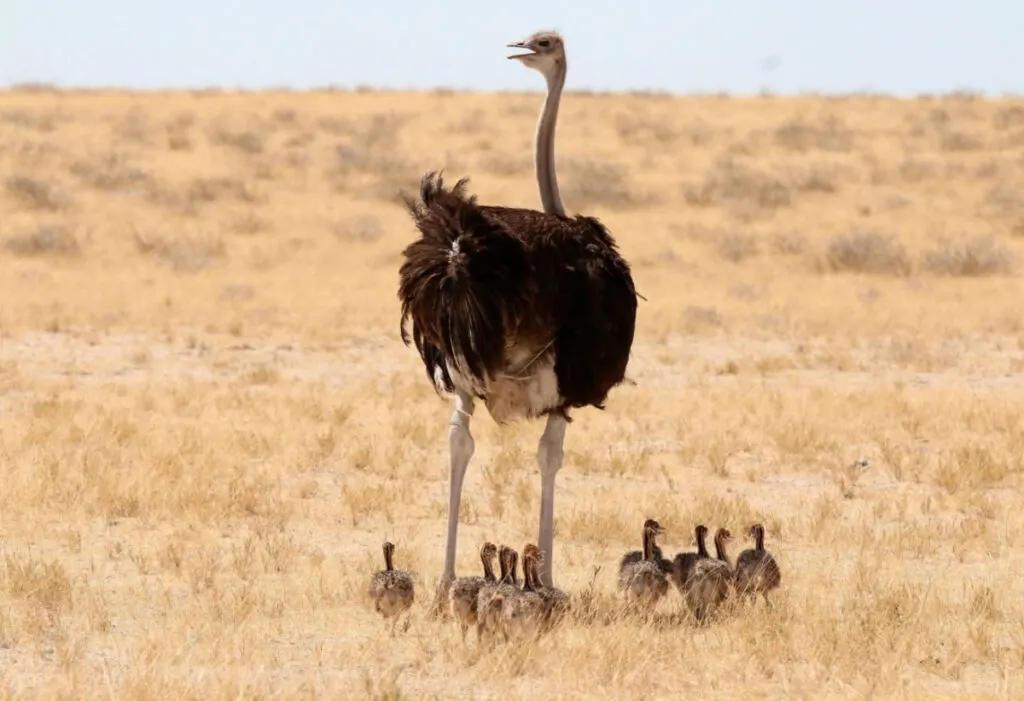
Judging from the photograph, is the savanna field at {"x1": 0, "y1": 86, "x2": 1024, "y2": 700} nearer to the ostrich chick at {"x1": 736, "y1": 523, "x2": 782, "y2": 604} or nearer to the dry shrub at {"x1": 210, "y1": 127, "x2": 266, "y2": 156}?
the ostrich chick at {"x1": 736, "y1": 523, "x2": 782, "y2": 604}

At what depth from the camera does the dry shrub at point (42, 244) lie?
21.4m

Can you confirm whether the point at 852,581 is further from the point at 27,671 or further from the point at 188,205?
the point at 188,205

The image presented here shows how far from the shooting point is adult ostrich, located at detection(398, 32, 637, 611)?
6445mm

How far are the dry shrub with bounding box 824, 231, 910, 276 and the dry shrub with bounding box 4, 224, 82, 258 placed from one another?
Answer: 10.1 m

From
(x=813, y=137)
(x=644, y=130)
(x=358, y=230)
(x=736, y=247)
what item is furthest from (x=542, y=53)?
(x=644, y=130)

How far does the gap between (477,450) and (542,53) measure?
3.81 meters

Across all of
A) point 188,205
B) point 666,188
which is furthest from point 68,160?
point 666,188

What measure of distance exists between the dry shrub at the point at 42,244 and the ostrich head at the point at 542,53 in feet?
48.4

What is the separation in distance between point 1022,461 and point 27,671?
6.63 metres

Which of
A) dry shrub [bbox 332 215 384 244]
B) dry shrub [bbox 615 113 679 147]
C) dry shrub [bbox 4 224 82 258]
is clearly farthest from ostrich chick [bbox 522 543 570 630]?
dry shrub [bbox 615 113 679 147]

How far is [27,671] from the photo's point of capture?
5926mm

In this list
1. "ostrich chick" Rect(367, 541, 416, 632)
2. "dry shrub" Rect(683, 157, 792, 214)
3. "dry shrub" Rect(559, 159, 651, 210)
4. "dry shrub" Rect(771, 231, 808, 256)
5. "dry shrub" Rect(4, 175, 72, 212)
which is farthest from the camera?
"dry shrub" Rect(683, 157, 792, 214)

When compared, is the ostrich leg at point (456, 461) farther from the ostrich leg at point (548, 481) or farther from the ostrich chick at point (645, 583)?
the ostrich chick at point (645, 583)

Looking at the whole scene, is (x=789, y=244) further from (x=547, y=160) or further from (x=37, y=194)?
(x=547, y=160)
